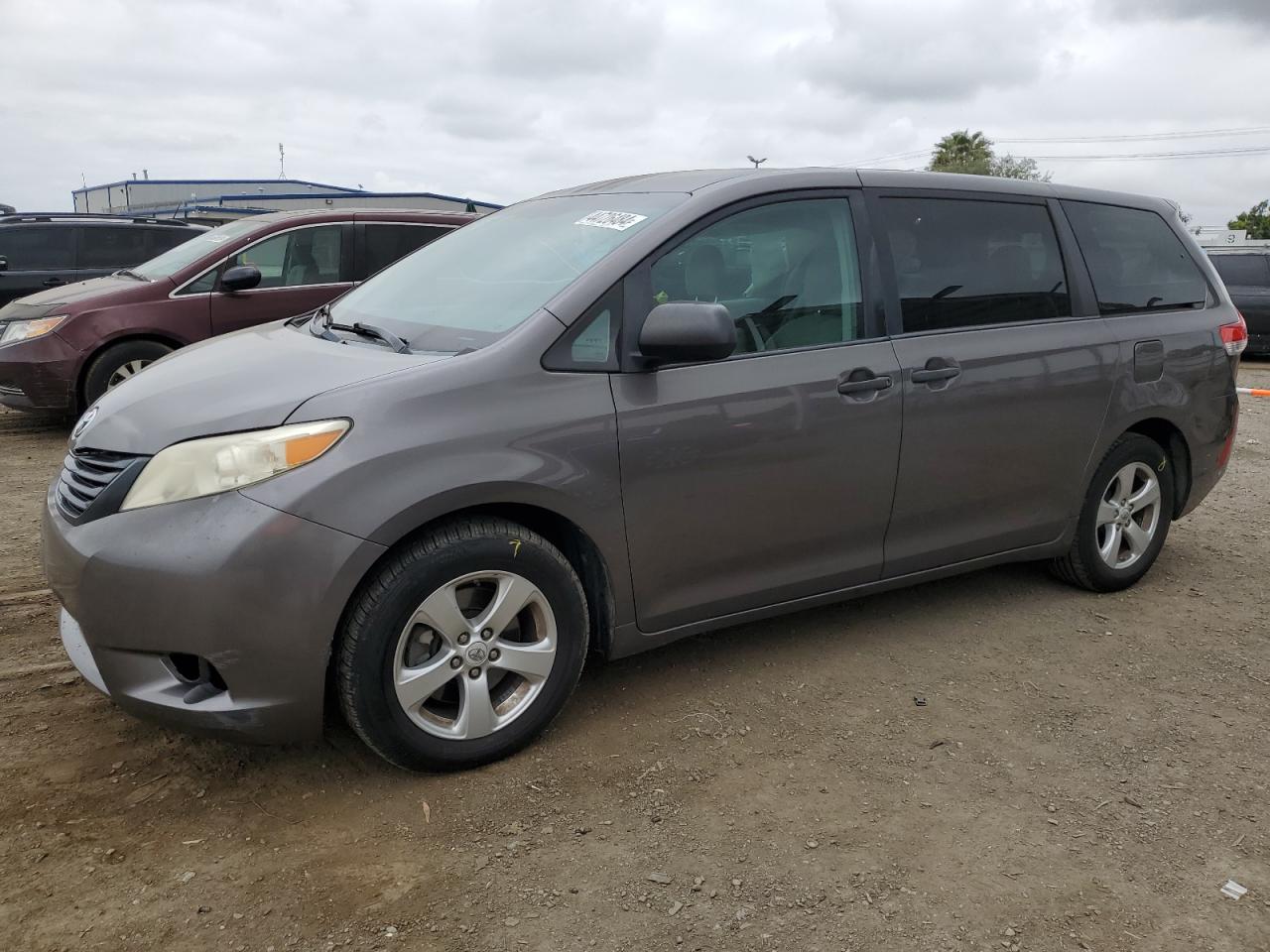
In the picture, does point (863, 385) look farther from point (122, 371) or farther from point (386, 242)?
point (122, 371)

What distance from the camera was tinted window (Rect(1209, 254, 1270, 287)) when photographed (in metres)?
14.5

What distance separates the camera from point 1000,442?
3.99 metres

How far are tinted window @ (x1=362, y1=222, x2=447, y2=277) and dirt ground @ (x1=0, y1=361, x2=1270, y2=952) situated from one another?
4.63 meters

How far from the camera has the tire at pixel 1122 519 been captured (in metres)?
4.48

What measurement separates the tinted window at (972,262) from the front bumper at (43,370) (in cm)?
617

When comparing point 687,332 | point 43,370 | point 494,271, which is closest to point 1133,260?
point 687,332

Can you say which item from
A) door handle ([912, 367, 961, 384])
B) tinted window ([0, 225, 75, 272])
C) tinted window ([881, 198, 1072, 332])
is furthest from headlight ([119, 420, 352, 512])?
tinted window ([0, 225, 75, 272])

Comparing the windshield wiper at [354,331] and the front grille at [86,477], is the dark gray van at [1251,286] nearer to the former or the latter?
the windshield wiper at [354,331]

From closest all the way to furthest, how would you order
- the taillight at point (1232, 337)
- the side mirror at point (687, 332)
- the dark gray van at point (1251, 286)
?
1. the side mirror at point (687, 332)
2. the taillight at point (1232, 337)
3. the dark gray van at point (1251, 286)

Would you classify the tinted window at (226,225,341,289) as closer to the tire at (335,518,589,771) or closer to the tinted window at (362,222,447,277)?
the tinted window at (362,222,447,277)

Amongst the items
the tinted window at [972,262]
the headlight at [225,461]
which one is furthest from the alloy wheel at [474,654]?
the tinted window at [972,262]

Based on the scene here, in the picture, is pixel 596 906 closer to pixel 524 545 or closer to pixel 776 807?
pixel 776 807

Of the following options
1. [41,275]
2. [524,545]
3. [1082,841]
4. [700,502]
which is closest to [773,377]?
[700,502]

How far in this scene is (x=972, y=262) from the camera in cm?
405
